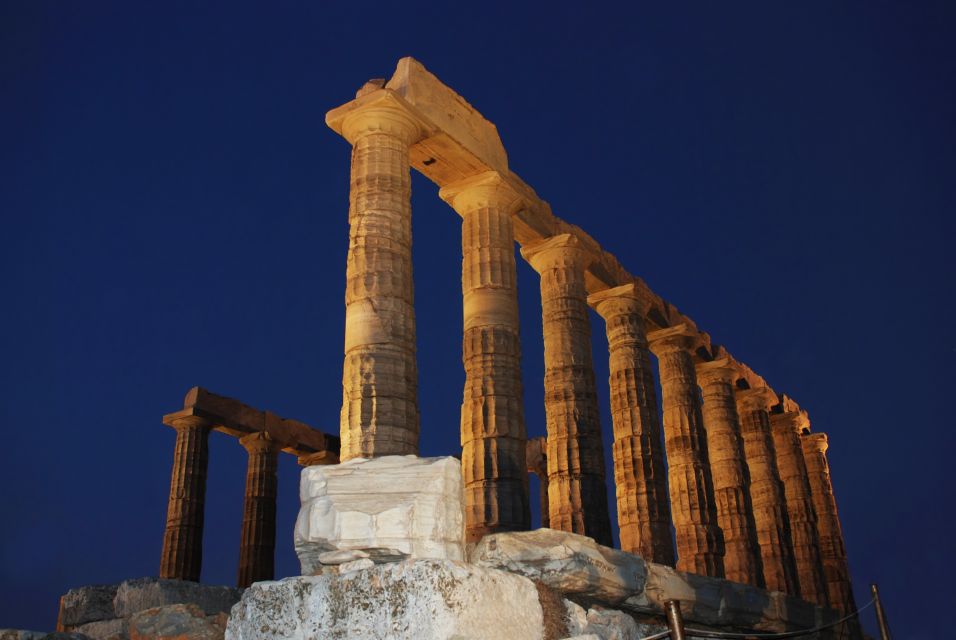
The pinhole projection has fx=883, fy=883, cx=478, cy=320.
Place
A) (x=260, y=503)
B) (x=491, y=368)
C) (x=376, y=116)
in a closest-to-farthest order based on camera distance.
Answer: (x=376, y=116), (x=491, y=368), (x=260, y=503)

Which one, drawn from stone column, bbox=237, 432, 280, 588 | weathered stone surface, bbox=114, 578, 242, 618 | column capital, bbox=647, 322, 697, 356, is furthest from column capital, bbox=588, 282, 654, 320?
weathered stone surface, bbox=114, 578, 242, 618

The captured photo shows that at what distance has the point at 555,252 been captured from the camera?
21.4 meters

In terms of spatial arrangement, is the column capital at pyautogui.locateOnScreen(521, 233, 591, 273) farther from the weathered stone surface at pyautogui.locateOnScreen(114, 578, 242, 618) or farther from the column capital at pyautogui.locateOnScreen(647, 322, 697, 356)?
the weathered stone surface at pyautogui.locateOnScreen(114, 578, 242, 618)

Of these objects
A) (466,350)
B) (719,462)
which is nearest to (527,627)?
(466,350)

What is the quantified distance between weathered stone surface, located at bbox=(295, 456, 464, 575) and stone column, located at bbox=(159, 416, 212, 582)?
19183 millimetres

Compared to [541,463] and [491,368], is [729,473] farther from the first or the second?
[491,368]

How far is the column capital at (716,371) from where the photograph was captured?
28.0 meters

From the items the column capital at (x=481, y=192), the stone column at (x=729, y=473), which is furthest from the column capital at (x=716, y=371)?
the column capital at (x=481, y=192)

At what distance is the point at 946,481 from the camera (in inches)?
3024

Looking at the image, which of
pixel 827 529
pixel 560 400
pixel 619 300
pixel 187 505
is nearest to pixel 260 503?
pixel 187 505

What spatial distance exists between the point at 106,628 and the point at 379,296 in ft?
21.2

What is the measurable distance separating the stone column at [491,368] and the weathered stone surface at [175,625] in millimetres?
7631

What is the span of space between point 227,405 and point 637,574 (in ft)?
64.4

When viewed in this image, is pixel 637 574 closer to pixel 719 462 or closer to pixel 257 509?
pixel 719 462
